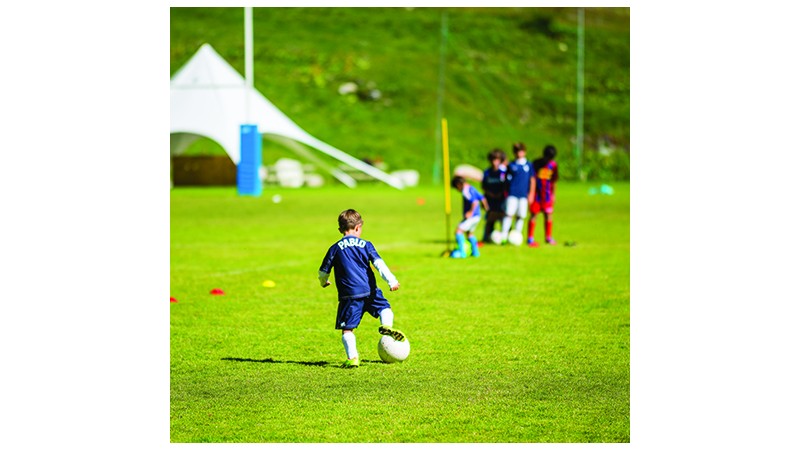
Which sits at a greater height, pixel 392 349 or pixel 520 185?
pixel 520 185

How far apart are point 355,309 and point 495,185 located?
10556 mm

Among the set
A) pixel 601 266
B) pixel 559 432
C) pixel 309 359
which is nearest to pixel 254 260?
pixel 601 266

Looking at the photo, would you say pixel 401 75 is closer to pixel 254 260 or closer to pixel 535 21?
pixel 535 21

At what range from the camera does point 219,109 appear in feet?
124

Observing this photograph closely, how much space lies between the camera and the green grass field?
7.37 m

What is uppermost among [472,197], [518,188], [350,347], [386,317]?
[518,188]

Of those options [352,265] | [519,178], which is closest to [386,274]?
[352,265]

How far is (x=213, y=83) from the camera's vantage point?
3856 cm

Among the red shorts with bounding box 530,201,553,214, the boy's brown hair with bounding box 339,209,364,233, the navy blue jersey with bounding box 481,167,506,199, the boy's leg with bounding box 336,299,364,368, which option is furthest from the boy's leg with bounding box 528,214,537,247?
the boy's brown hair with bounding box 339,209,364,233

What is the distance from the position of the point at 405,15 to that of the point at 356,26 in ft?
10.4

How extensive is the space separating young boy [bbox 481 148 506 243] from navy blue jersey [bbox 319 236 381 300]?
990 cm

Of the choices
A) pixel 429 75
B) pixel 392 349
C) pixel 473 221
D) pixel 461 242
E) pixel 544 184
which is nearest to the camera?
pixel 392 349

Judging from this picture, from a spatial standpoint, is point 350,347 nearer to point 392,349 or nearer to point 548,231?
point 392,349

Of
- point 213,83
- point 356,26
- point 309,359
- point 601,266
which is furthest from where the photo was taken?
point 356,26
